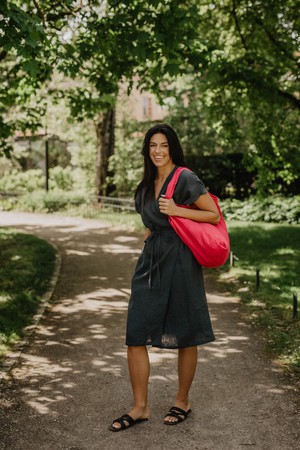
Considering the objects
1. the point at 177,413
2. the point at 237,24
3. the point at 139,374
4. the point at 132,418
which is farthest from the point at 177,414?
the point at 237,24

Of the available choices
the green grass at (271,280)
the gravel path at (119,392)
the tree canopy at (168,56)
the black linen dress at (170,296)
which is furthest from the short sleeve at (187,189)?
the tree canopy at (168,56)

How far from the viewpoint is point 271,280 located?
9.10m

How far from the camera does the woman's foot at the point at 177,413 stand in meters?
4.03

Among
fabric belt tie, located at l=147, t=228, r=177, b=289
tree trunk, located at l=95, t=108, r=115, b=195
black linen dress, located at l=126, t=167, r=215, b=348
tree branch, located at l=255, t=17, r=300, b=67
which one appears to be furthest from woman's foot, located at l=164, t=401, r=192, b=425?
tree trunk, located at l=95, t=108, r=115, b=195

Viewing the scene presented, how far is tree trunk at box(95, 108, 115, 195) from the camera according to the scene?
22078 mm

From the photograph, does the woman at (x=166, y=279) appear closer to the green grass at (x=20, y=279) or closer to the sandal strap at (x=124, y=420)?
the sandal strap at (x=124, y=420)

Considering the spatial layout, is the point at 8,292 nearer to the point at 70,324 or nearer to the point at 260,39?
the point at 70,324

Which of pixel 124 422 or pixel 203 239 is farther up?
pixel 203 239

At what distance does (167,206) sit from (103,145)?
756 inches

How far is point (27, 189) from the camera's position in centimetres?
2900

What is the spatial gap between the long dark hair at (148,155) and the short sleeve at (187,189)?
0.53ft

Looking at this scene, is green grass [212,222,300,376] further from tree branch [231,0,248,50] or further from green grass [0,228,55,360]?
tree branch [231,0,248,50]

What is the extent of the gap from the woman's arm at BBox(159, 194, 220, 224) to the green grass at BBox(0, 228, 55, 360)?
281 cm

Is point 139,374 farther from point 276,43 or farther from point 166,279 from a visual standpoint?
point 276,43
